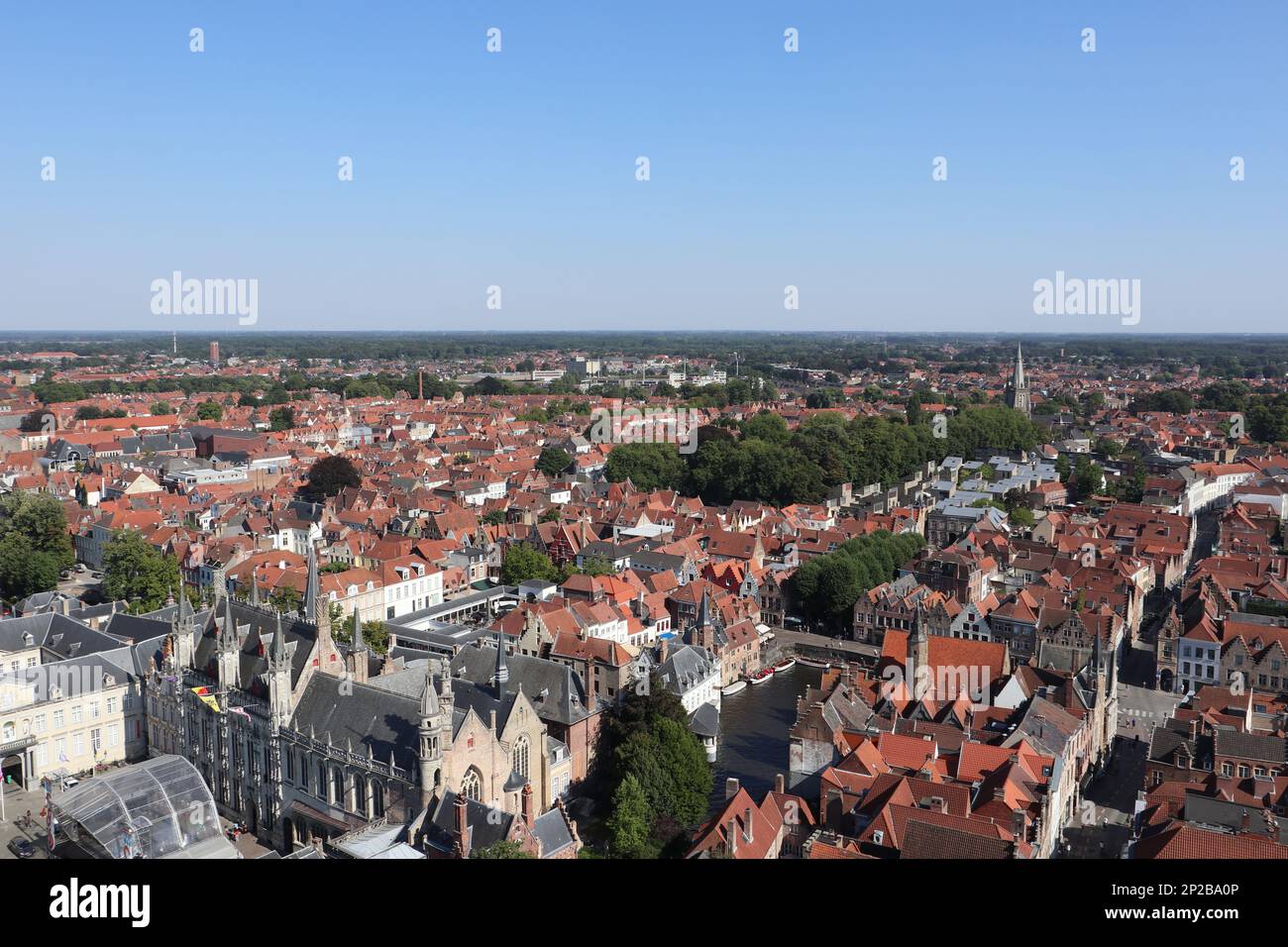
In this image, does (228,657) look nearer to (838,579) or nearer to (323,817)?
(323,817)

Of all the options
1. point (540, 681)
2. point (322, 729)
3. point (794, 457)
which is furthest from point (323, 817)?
point (794, 457)

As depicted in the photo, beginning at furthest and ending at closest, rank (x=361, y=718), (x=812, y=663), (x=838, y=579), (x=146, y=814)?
(x=838, y=579) < (x=812, y=663) < (x=361, y=718) < (x=146, y=814)

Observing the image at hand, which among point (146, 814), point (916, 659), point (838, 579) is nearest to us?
point (146, 814)

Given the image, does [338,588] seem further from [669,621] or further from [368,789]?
[368,789]

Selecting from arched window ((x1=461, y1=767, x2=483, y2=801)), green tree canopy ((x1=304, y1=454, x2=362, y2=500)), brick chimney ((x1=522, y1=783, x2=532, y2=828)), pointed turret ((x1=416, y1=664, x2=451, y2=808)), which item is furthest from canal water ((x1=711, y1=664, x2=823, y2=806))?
green tree canopy ((x1=304, y1=454, x2=362, y2=500))

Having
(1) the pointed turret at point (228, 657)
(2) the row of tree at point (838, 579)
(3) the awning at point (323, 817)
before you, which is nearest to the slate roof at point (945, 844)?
(3) the awning at point (323, 817)

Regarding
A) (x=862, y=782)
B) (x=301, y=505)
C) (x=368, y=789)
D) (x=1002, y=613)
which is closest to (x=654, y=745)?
(x=862, y=782)
